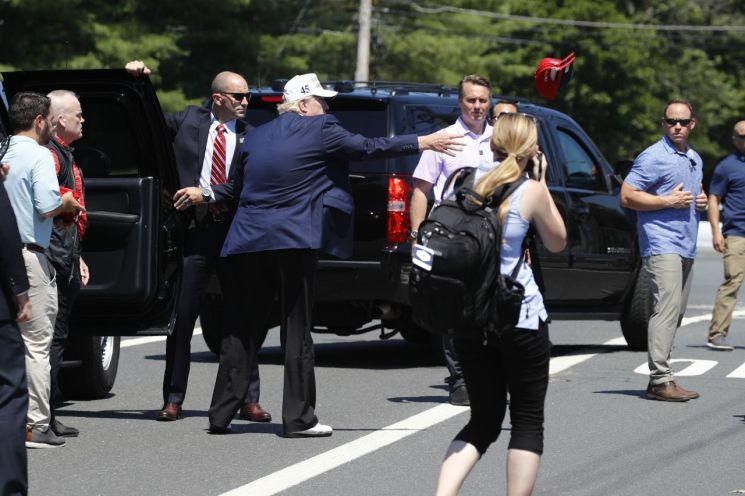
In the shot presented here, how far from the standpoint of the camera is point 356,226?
10422 millimetres

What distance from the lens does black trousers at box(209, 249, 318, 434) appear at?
8062mm

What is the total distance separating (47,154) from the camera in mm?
7160

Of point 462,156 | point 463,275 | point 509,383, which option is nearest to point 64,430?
point 462,156

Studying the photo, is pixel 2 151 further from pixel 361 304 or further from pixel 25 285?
pixel 361 304

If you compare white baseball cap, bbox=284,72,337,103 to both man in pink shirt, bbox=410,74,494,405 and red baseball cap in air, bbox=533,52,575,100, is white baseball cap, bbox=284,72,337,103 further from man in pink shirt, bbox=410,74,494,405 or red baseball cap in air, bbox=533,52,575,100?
red baseball cap in air, bbox=533,52,575,100

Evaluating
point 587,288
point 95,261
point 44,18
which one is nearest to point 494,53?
point 44,18

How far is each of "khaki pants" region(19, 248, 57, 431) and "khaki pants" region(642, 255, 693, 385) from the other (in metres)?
3.72

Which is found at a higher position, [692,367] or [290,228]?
[290,228]

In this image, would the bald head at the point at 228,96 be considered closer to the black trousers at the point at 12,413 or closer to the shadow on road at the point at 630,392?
the shadow on road at the point at 630,392

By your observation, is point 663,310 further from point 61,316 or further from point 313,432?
point 61,316

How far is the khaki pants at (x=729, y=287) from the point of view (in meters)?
12.8

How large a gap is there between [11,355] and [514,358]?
6.11 feet

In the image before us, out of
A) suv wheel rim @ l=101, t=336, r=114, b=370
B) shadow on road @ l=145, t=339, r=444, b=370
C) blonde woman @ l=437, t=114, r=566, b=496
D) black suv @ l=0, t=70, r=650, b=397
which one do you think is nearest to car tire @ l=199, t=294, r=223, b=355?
black suv @ l=0, t=70, r=650, b=397

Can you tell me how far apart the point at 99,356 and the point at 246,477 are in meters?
2.86
